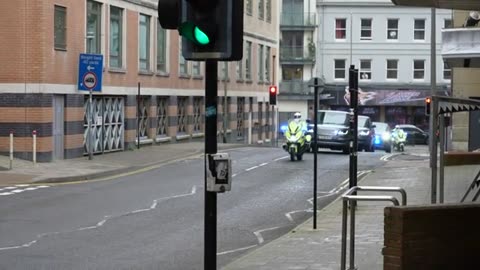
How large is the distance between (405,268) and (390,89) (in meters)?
57.8

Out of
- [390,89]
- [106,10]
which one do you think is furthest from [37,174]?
[390,89]

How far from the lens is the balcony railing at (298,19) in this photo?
66625 millimetres

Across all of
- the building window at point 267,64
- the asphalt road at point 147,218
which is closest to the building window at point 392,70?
the building window at point 267,64

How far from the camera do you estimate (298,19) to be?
6775 centimetres

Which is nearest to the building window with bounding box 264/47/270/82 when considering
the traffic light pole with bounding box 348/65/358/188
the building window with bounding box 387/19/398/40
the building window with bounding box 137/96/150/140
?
the building window with bounding box 387/19/398/40

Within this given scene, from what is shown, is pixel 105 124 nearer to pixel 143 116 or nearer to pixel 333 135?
pixel 143 116

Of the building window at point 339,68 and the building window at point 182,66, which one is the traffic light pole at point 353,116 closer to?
the building window at point 182,66

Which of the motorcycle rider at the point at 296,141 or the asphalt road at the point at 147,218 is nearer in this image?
the asphalt road at the point at 147,218

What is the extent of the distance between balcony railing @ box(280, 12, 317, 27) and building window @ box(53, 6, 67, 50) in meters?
42.1

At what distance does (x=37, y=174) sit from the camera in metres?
21.5

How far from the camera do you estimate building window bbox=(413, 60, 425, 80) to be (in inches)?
2532

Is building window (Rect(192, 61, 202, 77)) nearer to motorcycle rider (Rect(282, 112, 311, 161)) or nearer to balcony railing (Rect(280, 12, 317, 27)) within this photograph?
motorcycle rider (Rect(282, 112, 311, 161))

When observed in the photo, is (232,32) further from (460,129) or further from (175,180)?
(460,129)

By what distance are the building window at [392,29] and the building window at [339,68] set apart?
14.2 ft
